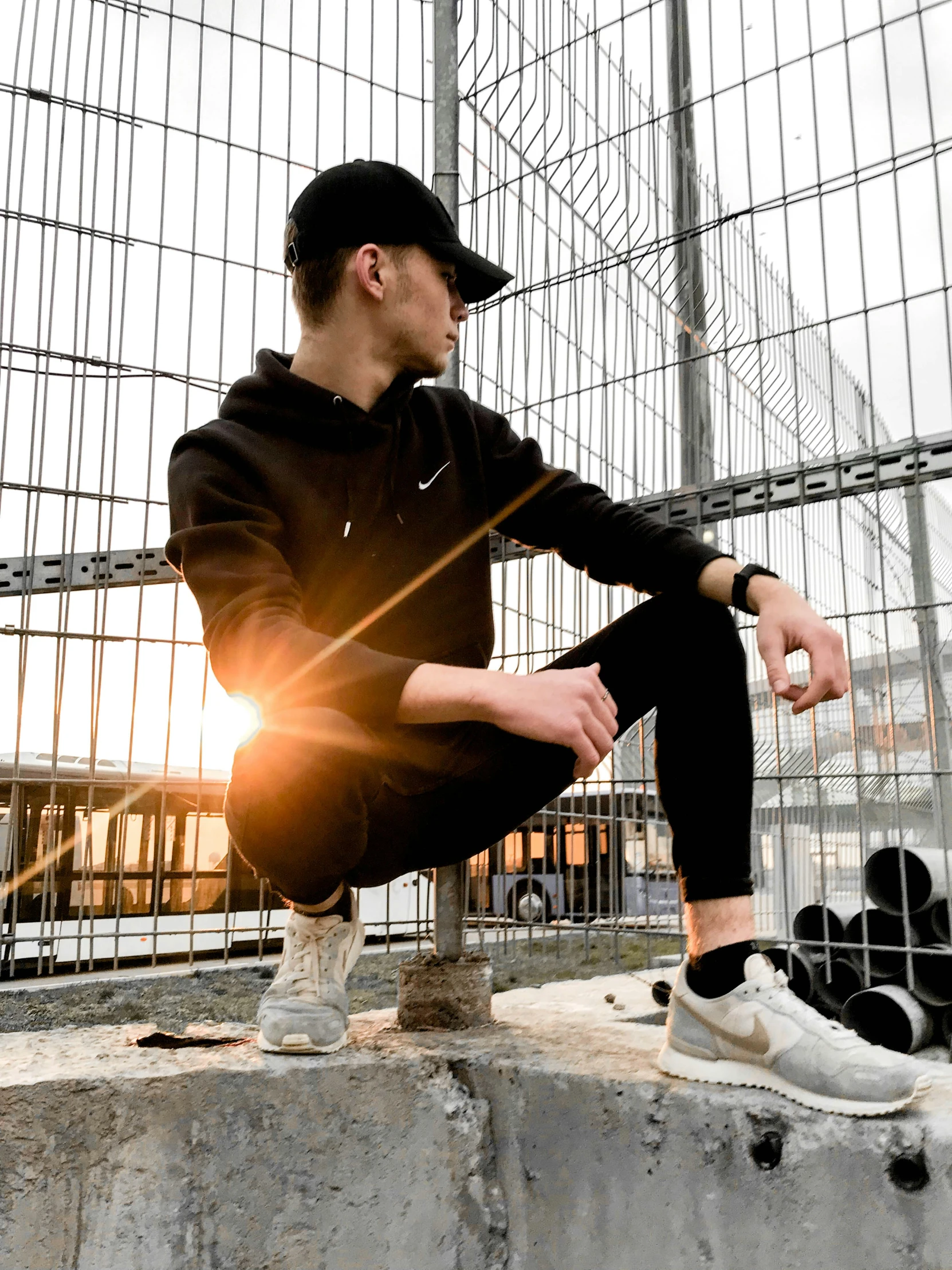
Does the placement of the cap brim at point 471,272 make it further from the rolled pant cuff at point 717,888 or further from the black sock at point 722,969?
the black sock at point 722,969

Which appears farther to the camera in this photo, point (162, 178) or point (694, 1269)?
point (162, 178)

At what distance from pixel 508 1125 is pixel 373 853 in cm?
47

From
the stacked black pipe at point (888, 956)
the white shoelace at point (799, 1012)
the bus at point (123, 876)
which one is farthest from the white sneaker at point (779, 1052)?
the bus at point (123, 876)

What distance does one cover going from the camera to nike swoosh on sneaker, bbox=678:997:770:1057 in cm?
130

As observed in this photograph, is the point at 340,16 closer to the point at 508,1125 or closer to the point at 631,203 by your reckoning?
the point at 631,203

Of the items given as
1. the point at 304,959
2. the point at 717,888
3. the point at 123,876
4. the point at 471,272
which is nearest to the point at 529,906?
the point at 304,959

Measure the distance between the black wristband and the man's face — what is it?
2.16ft

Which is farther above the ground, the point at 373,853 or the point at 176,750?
the point at 176,750

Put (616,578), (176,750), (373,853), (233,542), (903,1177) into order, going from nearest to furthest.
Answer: (903,1177) < (233,542) < (373,853) < (616,578) < (176,750)

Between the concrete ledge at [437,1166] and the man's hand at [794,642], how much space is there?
542mm

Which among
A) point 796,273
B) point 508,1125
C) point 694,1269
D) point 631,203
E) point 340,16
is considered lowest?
point 694,1269

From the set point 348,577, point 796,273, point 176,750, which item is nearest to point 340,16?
point 796,273

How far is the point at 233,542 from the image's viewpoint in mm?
1413

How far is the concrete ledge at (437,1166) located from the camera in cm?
119
